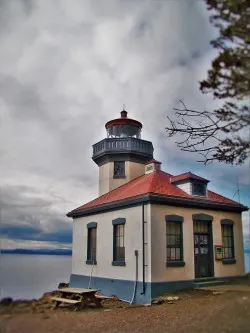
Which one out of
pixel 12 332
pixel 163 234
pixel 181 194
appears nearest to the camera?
pixel 12 332

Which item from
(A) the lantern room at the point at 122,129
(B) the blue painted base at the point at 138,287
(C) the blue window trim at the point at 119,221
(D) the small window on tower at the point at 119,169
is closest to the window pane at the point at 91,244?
(B) the blue painted base at the point at 138,287

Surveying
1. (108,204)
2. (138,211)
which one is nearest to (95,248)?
(108,204)

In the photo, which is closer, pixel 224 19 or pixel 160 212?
pixel 224 19

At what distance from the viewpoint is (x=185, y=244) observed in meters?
11.8

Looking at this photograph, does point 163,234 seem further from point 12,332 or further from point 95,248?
point 12,332

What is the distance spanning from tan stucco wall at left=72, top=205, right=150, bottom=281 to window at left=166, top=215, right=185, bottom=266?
2.68ft

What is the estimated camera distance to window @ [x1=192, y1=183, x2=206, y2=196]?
12.5 m

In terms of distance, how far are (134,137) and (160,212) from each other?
19.1 ft

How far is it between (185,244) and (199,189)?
191 cm

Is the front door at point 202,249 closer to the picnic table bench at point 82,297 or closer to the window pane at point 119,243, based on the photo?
the window pane at point 119,243

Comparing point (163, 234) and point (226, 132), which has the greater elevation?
point (226, 132)

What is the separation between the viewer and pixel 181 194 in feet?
39.9

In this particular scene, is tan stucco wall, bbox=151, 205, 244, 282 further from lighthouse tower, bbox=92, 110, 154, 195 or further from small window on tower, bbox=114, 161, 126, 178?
small window on tower, bbox=114, 161, 126, 178

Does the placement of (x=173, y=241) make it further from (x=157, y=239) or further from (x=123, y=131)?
(x=123, y=131)
